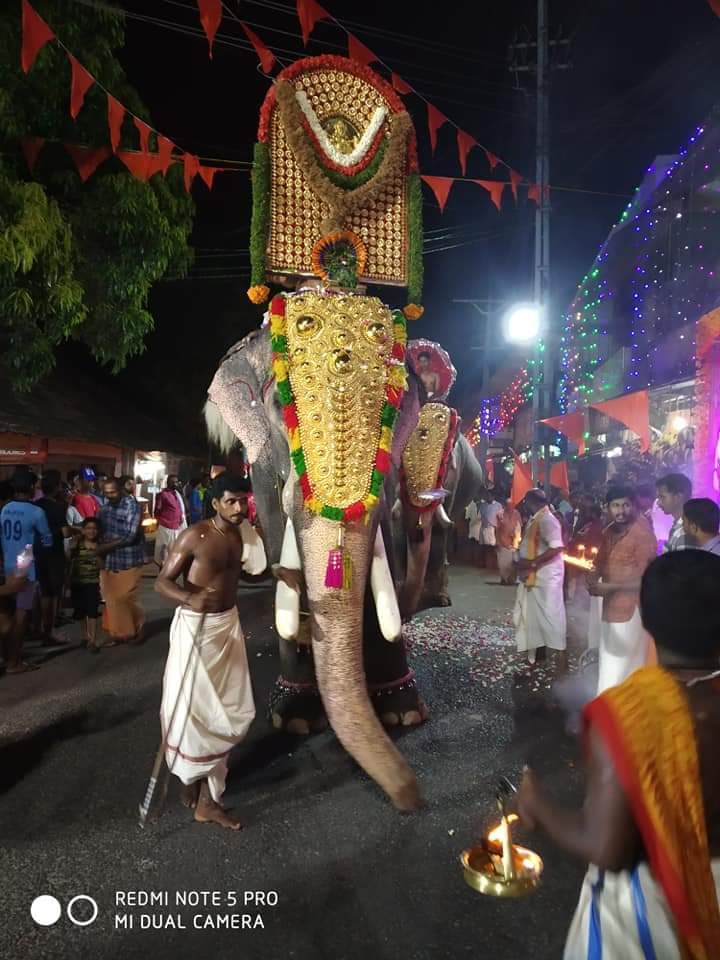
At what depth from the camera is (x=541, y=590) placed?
20.1 feet

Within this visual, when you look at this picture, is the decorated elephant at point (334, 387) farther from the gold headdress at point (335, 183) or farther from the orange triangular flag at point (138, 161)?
the orange triangular flag at point (138, 161)

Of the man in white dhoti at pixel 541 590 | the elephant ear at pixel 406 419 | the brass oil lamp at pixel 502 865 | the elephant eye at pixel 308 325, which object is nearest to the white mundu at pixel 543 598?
the man in white dhoti at pixel 541 590

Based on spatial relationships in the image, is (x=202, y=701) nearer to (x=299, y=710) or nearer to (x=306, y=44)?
(x=299, y=710)

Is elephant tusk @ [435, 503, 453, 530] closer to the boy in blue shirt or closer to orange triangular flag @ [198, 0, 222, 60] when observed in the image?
the boy in blue shirt

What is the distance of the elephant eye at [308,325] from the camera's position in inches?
162

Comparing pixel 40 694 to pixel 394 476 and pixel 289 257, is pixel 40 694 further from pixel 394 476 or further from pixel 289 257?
pixel 289 257

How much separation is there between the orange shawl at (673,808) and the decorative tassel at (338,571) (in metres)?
2.31

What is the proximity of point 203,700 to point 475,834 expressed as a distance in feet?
4.74

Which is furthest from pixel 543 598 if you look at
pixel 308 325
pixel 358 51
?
pixel 358 51

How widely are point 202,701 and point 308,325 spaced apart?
2.18 metres

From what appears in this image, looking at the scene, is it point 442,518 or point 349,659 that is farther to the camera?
point 442,518

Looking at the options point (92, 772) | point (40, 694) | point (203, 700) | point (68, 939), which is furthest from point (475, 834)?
point (40, 694)

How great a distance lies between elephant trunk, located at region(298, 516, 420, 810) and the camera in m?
3.30

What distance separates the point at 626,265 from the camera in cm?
1806
